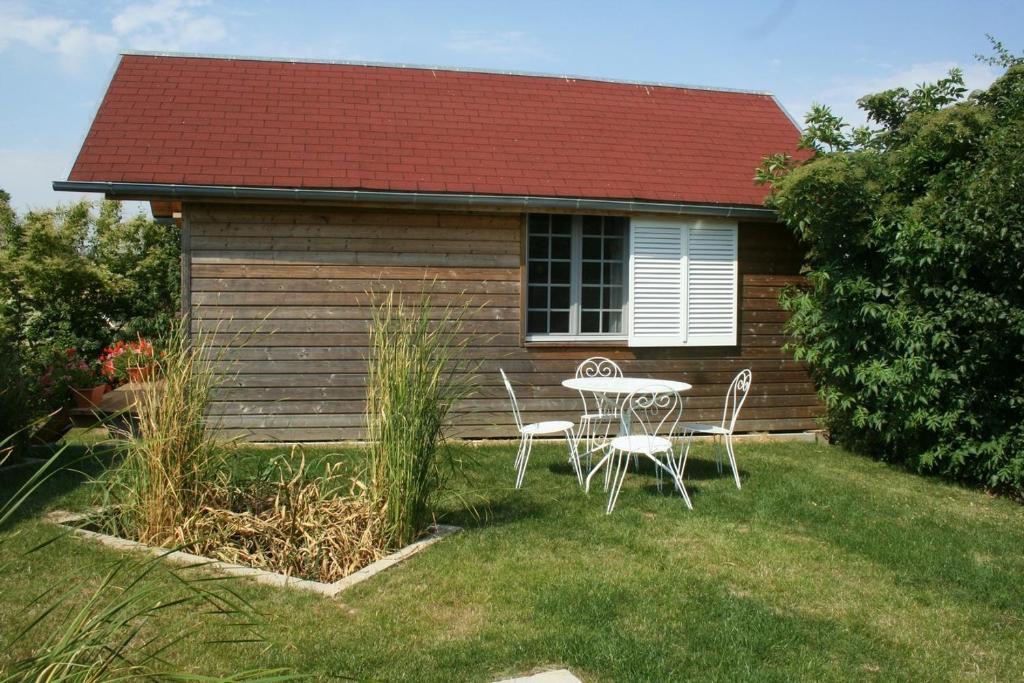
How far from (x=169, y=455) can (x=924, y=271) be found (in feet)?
20.6

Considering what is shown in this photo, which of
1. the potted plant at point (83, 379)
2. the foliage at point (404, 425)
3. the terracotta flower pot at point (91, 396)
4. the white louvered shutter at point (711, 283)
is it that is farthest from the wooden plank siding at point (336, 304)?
the foliage at point (404, 425)

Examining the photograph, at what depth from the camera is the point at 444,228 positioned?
8.84 m

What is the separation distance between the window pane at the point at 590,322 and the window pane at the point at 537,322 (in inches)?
16.6

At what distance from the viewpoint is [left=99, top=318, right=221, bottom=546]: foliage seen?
5.04m

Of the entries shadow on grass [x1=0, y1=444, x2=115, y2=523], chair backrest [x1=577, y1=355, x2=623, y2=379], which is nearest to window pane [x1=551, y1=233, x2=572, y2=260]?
chair backrest [x1=577, y1=355, x2=623, y2=379]

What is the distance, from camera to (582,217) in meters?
9.38

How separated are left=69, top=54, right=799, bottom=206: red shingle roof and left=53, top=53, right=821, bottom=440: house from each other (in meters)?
0.03

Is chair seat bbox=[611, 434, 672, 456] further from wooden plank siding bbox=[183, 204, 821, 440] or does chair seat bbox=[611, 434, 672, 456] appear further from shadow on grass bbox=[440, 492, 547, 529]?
wooden plank siding bbox=[183, 204, 821, 440]

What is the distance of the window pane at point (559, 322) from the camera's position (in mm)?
9352

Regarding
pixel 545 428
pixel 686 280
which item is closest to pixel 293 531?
pixel 545 428

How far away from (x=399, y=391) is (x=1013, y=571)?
149 inches

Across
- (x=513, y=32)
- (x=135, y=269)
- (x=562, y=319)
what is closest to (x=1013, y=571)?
(x=562, y=319)

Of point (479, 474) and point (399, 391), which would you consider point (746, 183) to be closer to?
point (479, 474)

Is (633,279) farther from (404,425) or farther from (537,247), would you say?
(404,425)
